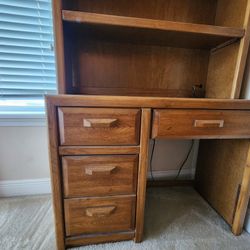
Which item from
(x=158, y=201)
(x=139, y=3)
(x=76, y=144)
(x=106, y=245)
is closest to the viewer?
(x=76, y=144)

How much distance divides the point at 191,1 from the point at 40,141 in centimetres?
139

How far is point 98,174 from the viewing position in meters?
0.74

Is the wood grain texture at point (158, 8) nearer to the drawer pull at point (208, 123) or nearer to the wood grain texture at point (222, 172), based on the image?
the drawer pull at point (208, 123)

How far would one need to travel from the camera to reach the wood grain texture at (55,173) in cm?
65

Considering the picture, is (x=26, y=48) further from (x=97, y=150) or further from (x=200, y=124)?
(x=200, y=124)

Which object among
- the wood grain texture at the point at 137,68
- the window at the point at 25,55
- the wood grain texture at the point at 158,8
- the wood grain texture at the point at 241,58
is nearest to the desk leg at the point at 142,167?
the wood grain texture at the point at 137,68

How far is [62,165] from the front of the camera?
715mm

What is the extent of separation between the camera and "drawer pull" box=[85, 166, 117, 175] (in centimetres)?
73

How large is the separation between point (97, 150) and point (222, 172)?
33.8 inches

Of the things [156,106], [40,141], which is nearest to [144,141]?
[156,106]

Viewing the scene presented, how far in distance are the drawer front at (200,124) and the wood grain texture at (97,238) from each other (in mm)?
560

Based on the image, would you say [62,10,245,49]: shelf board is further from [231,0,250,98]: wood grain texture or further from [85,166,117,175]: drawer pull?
[85,166,117,175]: drawer pull

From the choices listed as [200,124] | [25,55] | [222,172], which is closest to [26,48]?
[25,55]

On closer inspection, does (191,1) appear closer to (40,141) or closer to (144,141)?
(144,141)
